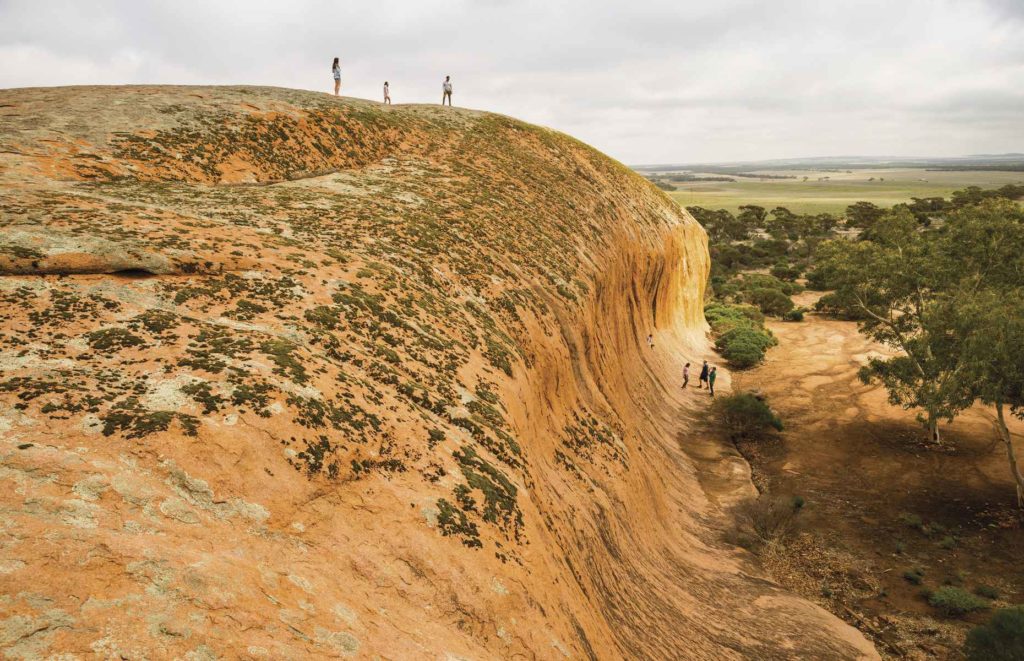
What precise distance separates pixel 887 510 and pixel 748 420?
7.19 metres

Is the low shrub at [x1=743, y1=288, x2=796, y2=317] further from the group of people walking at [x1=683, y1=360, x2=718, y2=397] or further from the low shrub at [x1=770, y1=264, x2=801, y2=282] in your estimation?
the group of people walking at [x1=683, y1=360, x2=718, y2=397]

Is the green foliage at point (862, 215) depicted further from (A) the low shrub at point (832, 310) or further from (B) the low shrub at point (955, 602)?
(B) the low shrub at point (955, 602)

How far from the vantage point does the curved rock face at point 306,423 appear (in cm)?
452

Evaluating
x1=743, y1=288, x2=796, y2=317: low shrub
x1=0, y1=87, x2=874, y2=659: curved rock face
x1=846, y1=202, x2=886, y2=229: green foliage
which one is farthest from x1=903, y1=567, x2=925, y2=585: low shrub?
x1=846, y1=202, x2=886, y2=229: green foliage

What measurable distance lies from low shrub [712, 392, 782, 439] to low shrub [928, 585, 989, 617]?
1146 centimetres

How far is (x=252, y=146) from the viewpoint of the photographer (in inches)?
696

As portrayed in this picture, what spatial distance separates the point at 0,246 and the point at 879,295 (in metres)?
32.6

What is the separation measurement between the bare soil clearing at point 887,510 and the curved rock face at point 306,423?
97.9 inches

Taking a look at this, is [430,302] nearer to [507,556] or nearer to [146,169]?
[507,556]

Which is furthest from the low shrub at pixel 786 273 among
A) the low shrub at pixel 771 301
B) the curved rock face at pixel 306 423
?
the curved rock face at pixel 306 423

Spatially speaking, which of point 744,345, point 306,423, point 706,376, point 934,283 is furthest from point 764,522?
point 744,345

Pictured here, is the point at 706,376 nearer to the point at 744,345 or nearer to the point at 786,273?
the point at 744,345

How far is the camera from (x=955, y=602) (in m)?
15.5

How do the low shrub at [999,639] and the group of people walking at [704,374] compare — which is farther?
the group of people walking at [704,374]
